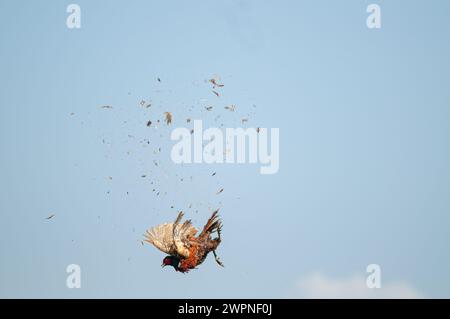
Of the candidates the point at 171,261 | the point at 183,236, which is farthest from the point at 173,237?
the point at 171,261

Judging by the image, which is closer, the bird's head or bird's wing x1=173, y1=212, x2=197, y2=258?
bird's wing x1=173, y1=212, x2=197, y2=258

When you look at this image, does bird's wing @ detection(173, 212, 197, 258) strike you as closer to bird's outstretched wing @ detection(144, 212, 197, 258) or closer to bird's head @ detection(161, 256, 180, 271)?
bird's outstretched wing @ detection(144, 212, 197, 258)

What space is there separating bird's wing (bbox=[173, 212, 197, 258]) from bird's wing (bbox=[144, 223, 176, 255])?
0.09 m

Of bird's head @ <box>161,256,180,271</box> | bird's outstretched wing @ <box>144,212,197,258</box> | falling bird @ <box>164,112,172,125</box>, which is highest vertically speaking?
falling bird @ <box>164,112,172,125</box>

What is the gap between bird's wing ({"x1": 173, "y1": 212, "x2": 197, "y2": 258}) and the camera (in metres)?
15.0

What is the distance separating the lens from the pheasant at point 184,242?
A: 15.0 metres

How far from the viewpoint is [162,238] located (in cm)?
1513

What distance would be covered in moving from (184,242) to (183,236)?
0.14 meters

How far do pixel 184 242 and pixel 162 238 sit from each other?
19.4 inches

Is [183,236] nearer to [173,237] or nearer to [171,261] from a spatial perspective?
[173,237]

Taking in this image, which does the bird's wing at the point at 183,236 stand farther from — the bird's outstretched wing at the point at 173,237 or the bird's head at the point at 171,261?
the bird's head at the point at 171,261

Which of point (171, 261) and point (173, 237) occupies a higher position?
point (173, 237)
